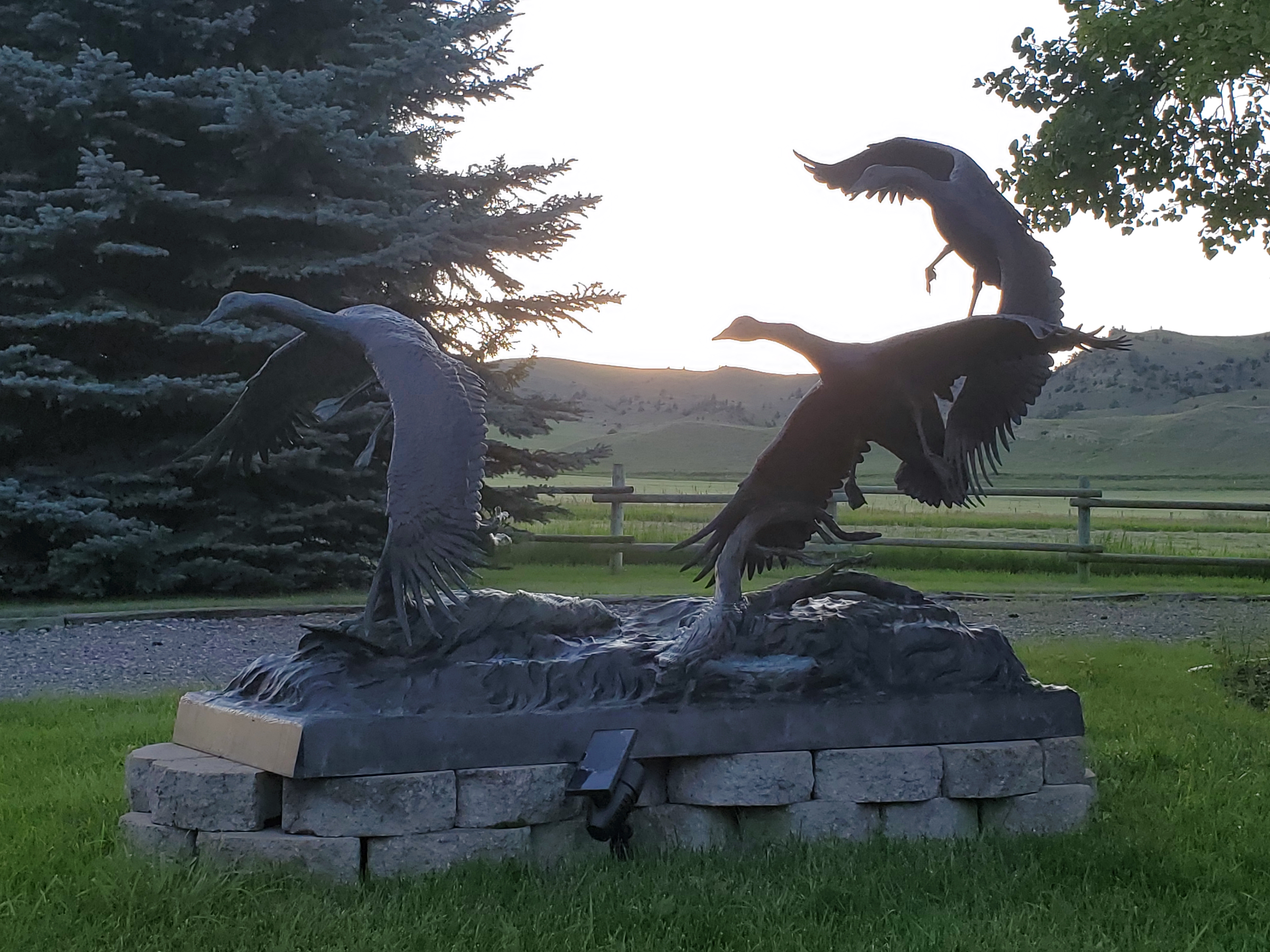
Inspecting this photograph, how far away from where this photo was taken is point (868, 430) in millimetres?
4336

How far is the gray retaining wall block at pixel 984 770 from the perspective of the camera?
3898mm

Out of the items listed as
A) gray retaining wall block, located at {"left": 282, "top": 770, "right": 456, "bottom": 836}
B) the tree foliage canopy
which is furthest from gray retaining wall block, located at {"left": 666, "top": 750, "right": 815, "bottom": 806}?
the tree foliage canopy

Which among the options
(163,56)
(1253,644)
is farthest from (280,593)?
(1253,644)

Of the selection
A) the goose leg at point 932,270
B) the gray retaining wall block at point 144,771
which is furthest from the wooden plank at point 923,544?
the gray retaining wall block at point 144,771

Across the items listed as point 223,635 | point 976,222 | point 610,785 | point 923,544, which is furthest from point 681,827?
point 923,544

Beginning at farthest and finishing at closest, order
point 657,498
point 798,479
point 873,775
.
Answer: point 657,498
point 798,479
point 873,775

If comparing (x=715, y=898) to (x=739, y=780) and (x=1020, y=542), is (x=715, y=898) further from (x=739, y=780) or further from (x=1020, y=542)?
(x=1020, y=542)

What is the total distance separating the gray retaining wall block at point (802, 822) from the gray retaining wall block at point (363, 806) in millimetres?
992

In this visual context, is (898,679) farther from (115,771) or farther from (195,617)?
A: (195,617)

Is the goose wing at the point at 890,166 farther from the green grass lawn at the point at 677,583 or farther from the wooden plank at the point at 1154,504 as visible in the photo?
the wooden plank at the point at 1154,504

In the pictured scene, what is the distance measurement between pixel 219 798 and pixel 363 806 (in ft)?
1.34

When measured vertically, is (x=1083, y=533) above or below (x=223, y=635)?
above

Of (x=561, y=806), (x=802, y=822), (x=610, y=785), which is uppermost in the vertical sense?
(x=610, y=785)

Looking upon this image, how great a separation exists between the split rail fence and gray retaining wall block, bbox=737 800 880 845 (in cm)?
889
